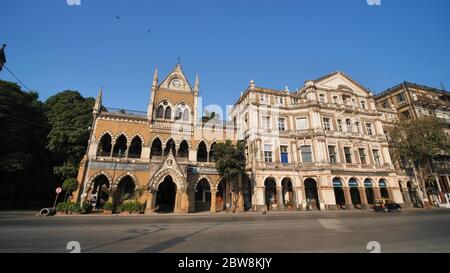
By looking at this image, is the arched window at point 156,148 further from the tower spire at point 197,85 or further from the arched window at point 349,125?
the arched window at point 349,125

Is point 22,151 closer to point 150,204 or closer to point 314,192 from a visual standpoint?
point 150,204

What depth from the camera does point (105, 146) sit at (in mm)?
26719

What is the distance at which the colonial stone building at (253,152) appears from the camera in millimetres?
24484

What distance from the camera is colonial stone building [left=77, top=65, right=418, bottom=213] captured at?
24.5 meters

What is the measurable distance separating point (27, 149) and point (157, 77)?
18.9 metres

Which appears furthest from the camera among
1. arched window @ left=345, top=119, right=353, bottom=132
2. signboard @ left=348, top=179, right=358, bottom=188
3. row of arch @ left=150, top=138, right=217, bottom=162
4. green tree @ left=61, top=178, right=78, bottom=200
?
arched window @ left=345, top=119, right=353, bottom=132

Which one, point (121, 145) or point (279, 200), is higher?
point (121, 145)

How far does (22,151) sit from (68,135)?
6346 millimetres

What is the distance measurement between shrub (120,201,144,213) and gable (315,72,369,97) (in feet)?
101

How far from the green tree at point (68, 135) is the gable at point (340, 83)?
34.6 metres

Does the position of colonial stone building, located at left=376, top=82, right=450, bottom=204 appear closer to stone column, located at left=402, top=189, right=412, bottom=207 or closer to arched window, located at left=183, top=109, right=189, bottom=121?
stone column, located at left=402, top=189, right=412, bottom=207

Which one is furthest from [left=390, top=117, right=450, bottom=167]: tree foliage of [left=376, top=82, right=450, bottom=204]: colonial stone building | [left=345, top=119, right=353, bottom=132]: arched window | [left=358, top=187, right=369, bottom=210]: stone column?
[left=358, top=187, right=369, bottom=210]: stone column

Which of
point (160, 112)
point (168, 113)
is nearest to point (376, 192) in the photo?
point (168, 113)
